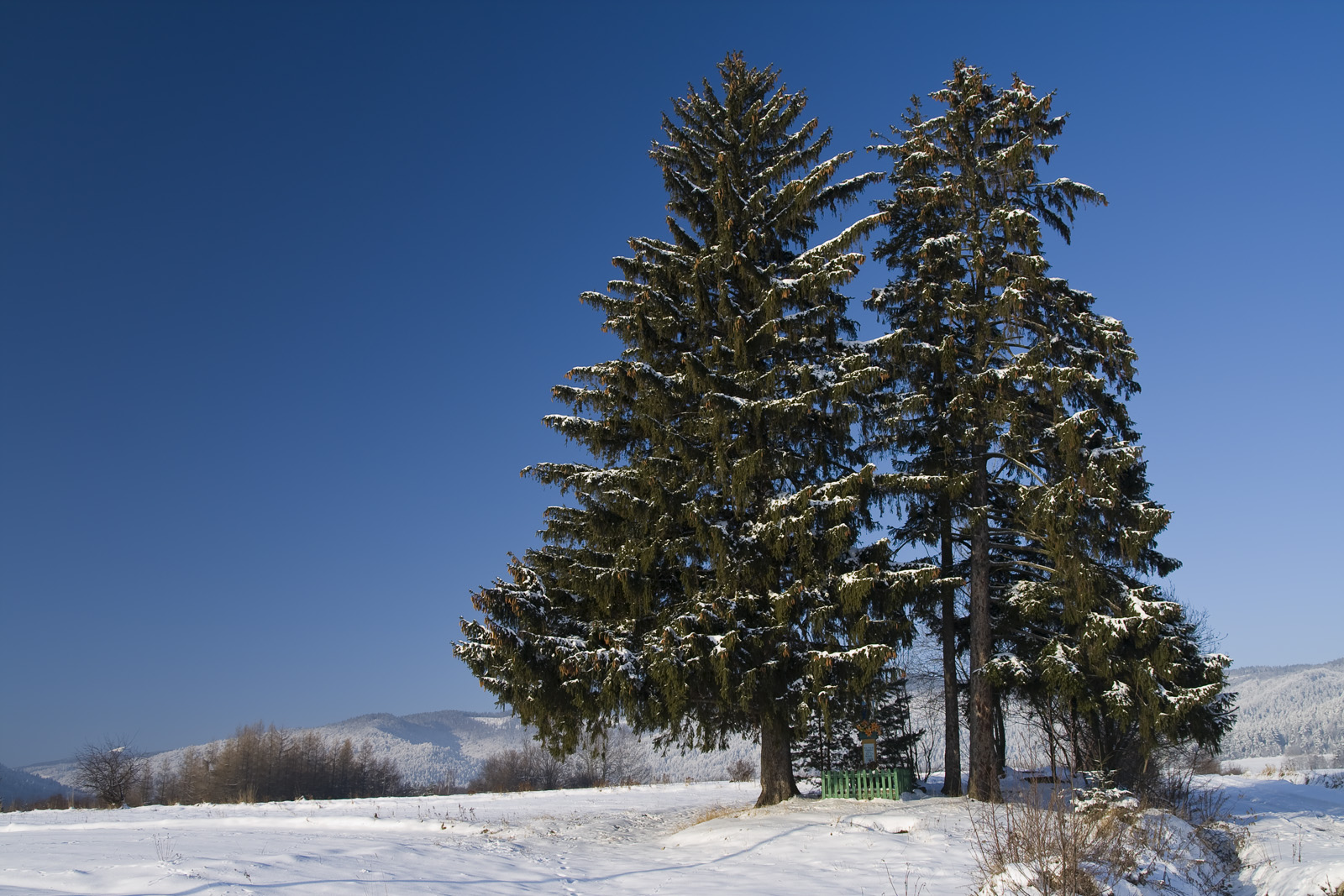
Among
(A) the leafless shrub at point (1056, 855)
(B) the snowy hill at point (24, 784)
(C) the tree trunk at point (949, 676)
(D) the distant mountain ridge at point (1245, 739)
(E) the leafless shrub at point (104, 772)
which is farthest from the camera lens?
(D) the distant mountain ridge at point (1245, 739)

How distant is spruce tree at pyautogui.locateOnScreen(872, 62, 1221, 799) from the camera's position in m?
14.7

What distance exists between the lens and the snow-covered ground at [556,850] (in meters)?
8.59

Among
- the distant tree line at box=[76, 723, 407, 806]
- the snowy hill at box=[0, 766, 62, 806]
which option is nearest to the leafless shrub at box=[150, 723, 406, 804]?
the distant tree line at box=[76, 723, 407, 806]

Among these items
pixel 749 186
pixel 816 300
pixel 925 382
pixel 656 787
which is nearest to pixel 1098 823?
pixel 925 382

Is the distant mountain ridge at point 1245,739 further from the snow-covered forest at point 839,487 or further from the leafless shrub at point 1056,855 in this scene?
the leafless shrub at point 1056,855

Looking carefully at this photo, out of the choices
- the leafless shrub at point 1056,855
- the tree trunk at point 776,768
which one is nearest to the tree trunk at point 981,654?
the tree trunk at point 776,768

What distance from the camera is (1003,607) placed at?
1711 cm

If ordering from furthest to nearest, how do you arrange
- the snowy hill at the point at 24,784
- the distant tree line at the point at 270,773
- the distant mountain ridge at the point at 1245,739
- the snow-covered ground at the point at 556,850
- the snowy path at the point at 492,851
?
the distant mountain ridge at the point at 1245,739
the snowy hill at the point at 24,784
the distant tree line at the point at 270,773
the snow-covered ground at the point at 556,850
the snowy path at the point at 492,851

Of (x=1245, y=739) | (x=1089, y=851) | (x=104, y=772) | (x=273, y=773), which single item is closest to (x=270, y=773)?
(x=273, y=773)

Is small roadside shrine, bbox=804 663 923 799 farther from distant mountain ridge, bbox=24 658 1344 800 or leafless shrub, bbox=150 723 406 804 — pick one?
distant mountain ridge, bbox=24 658 1344 800

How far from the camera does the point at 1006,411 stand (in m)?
15.8

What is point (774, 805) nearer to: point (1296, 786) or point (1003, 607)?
point (1003, 607)

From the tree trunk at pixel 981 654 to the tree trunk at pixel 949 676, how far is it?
0.61m

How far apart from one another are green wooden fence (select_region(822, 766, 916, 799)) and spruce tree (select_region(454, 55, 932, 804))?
82 cm
